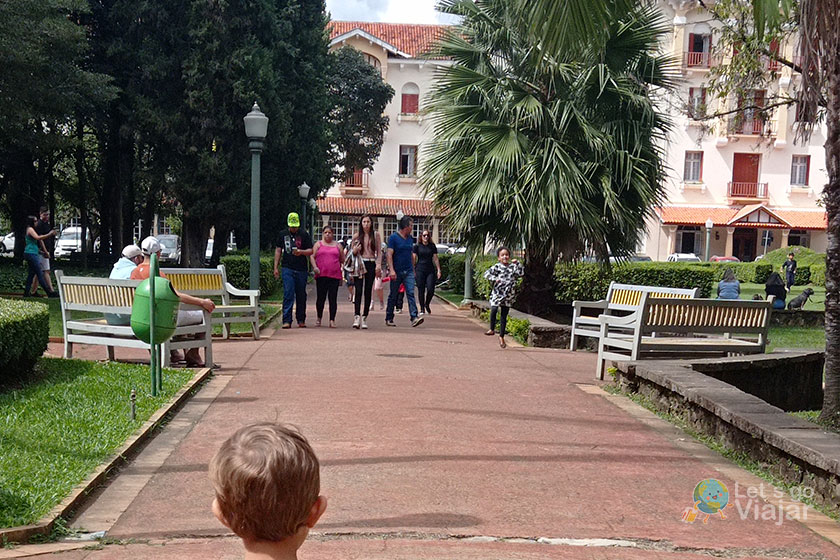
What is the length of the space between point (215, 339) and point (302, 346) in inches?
56.8

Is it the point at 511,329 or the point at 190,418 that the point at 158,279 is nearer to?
the point at 190,418

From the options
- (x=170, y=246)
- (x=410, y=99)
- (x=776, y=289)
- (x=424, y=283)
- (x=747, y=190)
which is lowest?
(x=170, y=246)

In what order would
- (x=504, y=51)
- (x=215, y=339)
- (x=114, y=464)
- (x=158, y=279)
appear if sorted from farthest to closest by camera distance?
1. (x=504, y=51)
2. (x=215, y=339)
3. (x=158, y=279)
4. (x=114, y=464)

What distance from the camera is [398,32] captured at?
182 ft

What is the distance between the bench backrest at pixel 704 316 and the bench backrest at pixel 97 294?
4939mm

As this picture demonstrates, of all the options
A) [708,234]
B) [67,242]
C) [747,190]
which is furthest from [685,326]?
[67,242]

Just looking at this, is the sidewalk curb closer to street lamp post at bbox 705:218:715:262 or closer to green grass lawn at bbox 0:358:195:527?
green grass lawn at bbox 0:358:195:527

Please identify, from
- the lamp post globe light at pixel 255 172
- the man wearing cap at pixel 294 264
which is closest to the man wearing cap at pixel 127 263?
the man wearing cap at pixel 294 264

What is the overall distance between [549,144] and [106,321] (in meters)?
8.73

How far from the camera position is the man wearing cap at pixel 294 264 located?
14.3 meters

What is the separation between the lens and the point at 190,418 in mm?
6969

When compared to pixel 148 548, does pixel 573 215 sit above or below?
above

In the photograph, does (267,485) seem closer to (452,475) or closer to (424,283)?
(452,475)

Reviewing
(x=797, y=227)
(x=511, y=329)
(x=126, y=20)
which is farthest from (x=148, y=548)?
(x=797, y=227)
